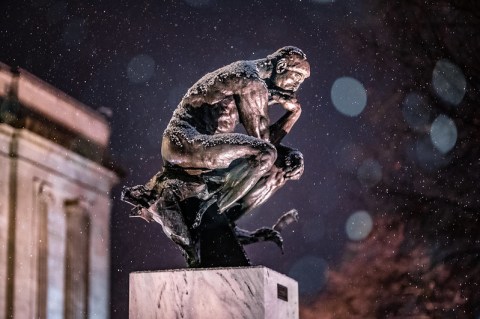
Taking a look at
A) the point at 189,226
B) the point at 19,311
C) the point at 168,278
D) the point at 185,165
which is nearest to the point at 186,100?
the point at 185,165

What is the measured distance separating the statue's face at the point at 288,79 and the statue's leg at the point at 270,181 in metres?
0.54

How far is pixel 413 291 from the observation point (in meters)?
14.5

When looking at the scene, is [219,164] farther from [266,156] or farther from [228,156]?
[266,156]

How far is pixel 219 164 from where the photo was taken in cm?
564

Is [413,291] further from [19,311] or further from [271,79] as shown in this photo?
[19,311]

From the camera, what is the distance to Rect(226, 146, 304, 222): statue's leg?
19.9 ft

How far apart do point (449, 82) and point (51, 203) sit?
54.5 ft

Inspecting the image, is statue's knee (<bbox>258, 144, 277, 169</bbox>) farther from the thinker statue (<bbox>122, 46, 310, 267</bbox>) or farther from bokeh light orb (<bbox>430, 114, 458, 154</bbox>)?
bokeh light orb (<bbox>430, 114, 458, 154</bbox>)

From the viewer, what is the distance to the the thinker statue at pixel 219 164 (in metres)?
5.61

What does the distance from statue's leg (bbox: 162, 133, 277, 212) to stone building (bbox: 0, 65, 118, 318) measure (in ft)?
64.8

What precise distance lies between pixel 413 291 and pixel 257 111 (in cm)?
957

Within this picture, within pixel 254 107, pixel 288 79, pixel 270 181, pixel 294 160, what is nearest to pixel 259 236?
pixel 270 181

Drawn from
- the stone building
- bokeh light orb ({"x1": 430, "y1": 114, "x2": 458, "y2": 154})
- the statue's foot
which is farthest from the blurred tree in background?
the stone building

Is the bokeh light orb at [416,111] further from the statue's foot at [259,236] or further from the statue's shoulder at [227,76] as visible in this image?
the statue's shoulder at [227,76]
